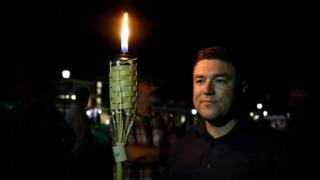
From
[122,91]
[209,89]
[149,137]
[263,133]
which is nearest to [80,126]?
[149,137]

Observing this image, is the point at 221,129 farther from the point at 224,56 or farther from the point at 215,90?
the point at 224,56

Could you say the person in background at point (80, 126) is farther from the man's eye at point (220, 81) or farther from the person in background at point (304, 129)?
the man's eye at point (220, 81)

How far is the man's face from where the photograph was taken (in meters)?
2.77

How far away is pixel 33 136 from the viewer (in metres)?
4.76

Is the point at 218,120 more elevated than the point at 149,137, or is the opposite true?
the point at 218,120

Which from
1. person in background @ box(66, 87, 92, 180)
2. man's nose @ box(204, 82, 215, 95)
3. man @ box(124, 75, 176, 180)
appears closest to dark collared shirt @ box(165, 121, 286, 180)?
man's nose @ box(204, 82, 215, 95)

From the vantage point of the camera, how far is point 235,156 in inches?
107

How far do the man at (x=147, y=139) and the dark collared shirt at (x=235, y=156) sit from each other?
5.58ft

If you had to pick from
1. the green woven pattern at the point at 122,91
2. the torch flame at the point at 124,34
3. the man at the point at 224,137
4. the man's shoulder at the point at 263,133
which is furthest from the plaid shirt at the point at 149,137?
the green woven pattern at the point at 122,91

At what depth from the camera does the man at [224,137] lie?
2645mm

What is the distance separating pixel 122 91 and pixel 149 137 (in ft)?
9.39

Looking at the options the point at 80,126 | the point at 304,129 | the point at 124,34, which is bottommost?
the point at 80,126

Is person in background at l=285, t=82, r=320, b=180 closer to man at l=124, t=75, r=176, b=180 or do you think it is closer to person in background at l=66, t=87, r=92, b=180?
man at l=124, t=75, r=176, b=180

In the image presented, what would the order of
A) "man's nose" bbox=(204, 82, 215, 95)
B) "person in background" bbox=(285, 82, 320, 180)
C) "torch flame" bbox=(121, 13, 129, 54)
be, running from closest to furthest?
"torch flame" bbox=(121, 13, 129, 54)
"man's nose" bbox=(204, 82, 215, 95)
"person in background" bbox=(285, 82, 320, 180)
